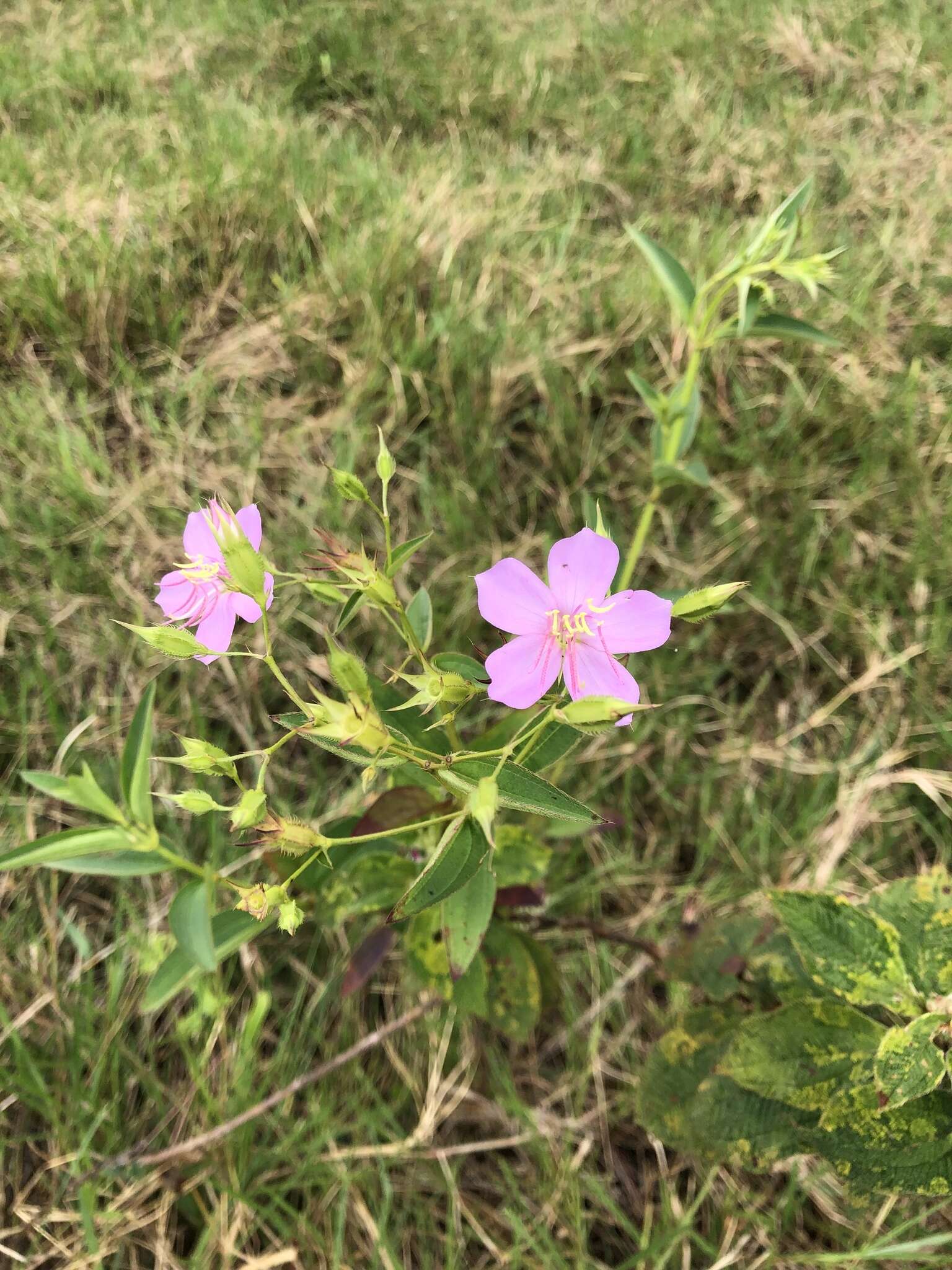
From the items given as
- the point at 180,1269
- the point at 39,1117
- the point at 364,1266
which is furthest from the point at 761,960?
the point at 39,1117

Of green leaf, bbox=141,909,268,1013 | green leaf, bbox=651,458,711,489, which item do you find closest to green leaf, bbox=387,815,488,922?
green leaf, bbox=141,909,268,1013

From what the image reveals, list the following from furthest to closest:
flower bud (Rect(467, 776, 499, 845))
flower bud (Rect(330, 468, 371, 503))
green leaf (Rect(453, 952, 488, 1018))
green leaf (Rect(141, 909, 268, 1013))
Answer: green leaf (Rect(453, 952, 488, 1018))
green leaf (Rect(141, 909, 268, 1013))
flower bud (Rect(330, 468, 371, 503))
flower bud (Rect(467, 776, 499, 845))

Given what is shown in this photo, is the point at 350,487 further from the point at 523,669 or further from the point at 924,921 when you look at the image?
the point at 924,921

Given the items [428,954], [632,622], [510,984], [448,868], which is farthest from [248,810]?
[510,984]

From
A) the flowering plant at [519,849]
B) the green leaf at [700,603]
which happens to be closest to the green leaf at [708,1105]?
the flowering plant at [519,849]

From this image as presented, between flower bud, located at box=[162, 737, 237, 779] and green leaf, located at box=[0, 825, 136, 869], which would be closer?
flower bud, located at box=[162, 737, 237, 779]

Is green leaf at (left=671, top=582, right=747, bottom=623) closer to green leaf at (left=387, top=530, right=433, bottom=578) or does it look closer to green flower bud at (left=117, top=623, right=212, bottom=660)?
green leaf at (left=387, top=530, right=433, bottom=578)

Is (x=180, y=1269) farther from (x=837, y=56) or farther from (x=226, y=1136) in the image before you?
(x=837, y=56)
